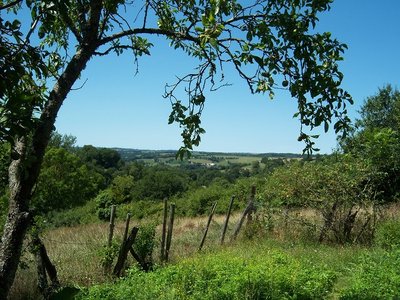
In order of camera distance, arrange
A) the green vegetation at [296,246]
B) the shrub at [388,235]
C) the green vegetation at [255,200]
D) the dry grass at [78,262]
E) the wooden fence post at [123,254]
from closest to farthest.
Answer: the green vegetation at [255,200]
the green vegetation at [296,246]
the dry grass at [78,262]
the wooden fence post at [123,254]
the shrub at [388,235]

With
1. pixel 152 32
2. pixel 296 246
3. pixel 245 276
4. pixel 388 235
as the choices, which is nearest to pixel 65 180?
pixel 296 246

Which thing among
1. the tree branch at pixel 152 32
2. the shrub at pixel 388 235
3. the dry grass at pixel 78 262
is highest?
the tree branch at pixel 152 32

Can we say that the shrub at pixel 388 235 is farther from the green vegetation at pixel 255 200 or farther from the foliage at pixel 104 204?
the foliage at pixel 104 204

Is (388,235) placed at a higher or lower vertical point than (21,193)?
lower

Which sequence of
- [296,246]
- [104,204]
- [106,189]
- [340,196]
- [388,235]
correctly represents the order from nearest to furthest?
[388,235] → [296,246] → [340,196] → [104,204] → [106,189]

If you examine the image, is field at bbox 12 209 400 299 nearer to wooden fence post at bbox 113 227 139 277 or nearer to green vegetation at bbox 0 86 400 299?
green vegetation at bbox 0 86 400 299

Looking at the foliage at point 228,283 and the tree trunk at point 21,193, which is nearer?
the tree trunk at point 21,193

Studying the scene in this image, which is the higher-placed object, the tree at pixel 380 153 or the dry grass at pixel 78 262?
the tree at pixel 380 153

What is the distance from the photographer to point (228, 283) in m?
6.42

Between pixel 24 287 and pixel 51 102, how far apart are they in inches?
230

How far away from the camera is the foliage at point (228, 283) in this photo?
6109 millimetres

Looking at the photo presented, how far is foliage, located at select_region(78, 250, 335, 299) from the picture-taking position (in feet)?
20.0

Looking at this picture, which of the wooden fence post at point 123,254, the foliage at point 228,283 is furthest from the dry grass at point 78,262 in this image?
the foliage at point 228,283

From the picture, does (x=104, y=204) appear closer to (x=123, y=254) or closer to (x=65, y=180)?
(x=65, y=180)
